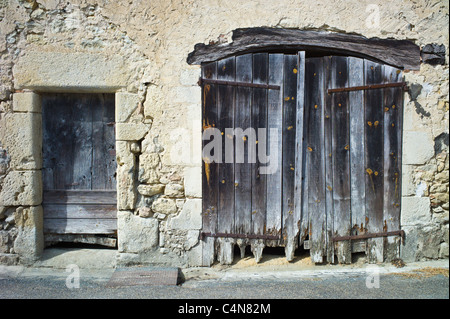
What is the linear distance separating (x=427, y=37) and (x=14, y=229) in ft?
15.2

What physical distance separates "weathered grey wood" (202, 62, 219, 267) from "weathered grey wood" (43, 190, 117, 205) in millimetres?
989

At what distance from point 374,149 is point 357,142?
0.62ft

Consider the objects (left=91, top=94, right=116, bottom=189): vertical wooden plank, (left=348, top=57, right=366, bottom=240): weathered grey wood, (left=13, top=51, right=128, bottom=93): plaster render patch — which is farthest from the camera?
(left=91, top=94, right=116, bottom=189): vertical wooden plank

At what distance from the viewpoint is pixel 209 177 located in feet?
11.4

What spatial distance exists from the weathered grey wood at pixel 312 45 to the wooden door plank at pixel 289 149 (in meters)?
0.20

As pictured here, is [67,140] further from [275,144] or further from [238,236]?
[275,144]

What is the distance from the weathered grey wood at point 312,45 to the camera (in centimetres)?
342

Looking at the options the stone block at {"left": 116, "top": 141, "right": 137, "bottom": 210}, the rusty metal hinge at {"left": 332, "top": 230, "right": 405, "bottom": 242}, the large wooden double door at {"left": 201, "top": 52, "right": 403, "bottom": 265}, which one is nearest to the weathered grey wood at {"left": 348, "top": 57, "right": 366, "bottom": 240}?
the large wooden double door at {"left": 201, "top": 52, "right": 403, "bottom": 265}

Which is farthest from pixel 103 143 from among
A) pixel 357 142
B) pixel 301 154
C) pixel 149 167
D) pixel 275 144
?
pixel 357 142

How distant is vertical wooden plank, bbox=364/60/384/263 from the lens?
351 cm

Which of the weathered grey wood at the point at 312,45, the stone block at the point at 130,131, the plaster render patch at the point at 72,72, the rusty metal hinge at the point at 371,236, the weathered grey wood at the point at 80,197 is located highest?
the weathered grey wood at the point at 312,45

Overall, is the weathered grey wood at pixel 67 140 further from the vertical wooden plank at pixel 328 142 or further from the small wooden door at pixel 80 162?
the vertical wooden plank at pixel 328 142

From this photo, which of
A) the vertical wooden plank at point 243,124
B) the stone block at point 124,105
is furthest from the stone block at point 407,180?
the stone block at point 124,105

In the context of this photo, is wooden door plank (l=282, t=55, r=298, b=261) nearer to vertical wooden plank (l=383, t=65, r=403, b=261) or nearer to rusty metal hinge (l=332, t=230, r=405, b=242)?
rusty metal hinge (l=332, t=230, r=405, b=242)
